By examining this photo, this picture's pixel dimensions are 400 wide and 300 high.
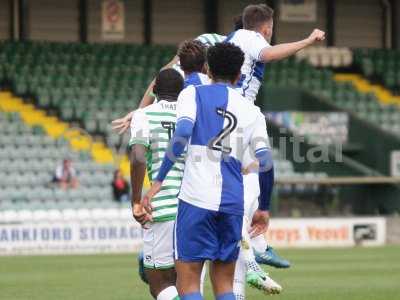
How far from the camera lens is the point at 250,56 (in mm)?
8516

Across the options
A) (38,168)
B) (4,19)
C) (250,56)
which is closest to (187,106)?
(250,56)

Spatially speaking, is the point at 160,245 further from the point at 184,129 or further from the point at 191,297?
the point at 184,129

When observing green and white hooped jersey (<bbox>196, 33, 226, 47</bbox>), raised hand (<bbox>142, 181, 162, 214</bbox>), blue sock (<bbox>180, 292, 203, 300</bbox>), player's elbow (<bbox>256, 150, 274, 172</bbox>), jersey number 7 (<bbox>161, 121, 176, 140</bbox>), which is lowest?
blue sock (<bbox>180, 292, 203, 300</bbox>)

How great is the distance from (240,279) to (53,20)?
69.3 feet

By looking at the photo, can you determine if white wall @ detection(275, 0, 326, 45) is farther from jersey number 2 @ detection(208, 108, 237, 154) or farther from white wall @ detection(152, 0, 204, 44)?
jersey number 2 @ detection(208, 108, 237, 154)

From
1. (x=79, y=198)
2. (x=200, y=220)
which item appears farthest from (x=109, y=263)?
(x=200, y=220)

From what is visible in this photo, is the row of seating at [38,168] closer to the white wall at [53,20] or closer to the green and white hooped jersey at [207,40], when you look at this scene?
the white wall at [53,20]

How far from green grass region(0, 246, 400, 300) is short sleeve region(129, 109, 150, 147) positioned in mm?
3661

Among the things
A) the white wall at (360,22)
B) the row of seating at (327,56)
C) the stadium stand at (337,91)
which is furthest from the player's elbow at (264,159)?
the white wall at (360,22)

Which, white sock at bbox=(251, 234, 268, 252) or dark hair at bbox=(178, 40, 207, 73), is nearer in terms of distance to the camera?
dark hair at bbox=(178, 40, 207, 73)

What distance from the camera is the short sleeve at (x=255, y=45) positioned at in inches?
331

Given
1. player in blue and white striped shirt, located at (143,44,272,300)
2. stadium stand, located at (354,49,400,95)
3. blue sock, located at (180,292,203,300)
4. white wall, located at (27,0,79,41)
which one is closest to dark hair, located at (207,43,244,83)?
player in blue and white striped shirt, located at (143,44,272,300)

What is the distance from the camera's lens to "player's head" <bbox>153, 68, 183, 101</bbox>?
26.9 ft

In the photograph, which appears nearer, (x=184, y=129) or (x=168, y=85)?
(x=184, y=129)
